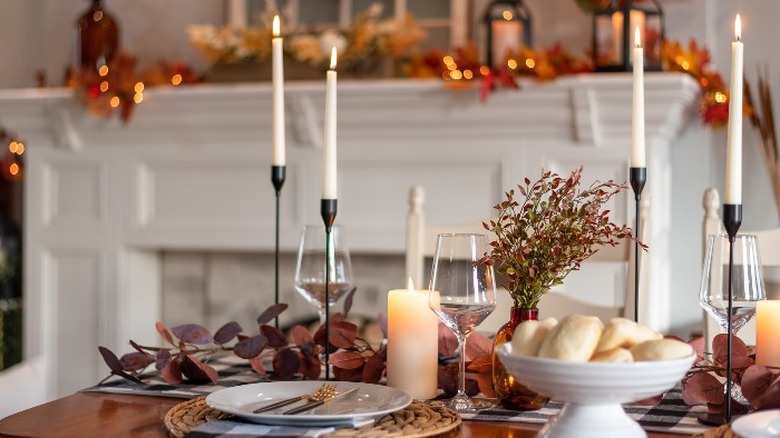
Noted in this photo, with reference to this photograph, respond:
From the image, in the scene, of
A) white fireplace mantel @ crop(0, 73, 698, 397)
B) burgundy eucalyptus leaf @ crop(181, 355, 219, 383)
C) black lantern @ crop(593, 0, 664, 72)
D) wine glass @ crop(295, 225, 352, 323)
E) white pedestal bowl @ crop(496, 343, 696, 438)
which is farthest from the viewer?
white fireplace mantel @ crop(0, 73, 698, 397)

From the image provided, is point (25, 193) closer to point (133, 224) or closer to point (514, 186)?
point (133, 224)

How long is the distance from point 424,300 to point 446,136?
1.68m

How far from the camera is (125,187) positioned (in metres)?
3.35

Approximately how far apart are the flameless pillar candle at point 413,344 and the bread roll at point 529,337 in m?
0.31

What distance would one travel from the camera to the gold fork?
1.18 meters

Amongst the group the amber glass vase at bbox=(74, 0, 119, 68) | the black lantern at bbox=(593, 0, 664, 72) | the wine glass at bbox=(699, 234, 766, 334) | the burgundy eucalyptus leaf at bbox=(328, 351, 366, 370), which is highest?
the amber glass vase at bbox=(74, 0, 119, 68)

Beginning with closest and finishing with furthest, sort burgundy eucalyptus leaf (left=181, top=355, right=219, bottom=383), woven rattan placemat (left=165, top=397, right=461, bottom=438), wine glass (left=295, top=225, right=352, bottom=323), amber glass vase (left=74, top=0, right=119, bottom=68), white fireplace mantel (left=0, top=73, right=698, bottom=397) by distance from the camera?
woven rattan placemat (left=165, top=397, right=461, bottom=438)
burgundy eucalyptus leaf (left=181, top=355, right=219, bottom=383)
wine glass (left=295, top=225, right=352, bottom=323)
white fireplace mantel (left=0, top=73, right=698, bottom=397)
amber glass vase (left=74, top=0, right=119, bottom=68)

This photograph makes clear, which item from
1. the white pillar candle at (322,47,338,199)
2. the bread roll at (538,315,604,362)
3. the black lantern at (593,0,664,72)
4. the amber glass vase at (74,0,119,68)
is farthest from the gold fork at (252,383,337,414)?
the amber glass vase at (74,0,119,68)

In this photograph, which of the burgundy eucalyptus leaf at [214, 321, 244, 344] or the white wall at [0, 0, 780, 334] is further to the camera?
the white wall at [0, 0, 780, 334]

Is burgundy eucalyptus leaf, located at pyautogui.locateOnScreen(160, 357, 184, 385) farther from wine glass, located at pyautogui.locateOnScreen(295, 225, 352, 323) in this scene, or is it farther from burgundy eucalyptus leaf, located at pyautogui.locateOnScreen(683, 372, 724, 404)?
burgundy eucalyptus leaf, located at pyautogui.locateOnScreen(683, 372, 724, 404)

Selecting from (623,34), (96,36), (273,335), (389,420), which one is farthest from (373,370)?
(96,36)

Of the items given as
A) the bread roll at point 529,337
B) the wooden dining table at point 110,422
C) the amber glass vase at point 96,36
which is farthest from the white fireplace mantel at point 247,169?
the bread roll at point 529,337

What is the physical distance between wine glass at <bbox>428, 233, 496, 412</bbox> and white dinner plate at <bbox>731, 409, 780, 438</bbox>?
0.30 m

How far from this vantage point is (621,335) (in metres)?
1.00
